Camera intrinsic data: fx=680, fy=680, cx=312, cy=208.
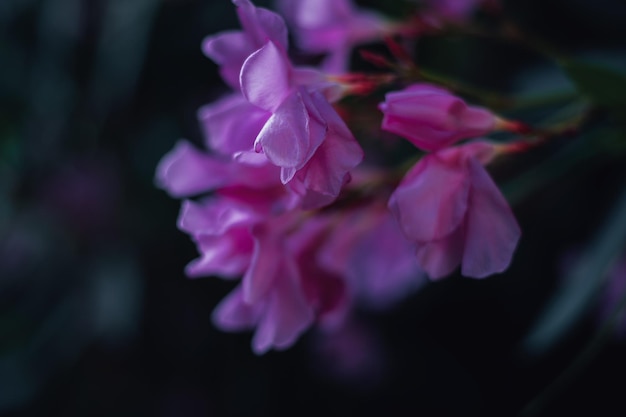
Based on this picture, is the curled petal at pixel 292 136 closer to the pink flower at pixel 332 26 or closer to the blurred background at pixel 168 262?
the pink flower at pixel 332 26

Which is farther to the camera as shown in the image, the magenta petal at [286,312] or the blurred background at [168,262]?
the blurred background at [168,262]

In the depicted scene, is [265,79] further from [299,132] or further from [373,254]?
[373,254]

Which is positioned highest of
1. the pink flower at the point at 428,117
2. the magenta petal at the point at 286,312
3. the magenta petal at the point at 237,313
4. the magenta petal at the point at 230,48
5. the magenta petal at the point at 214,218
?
the magenta petal at the point at 230,48

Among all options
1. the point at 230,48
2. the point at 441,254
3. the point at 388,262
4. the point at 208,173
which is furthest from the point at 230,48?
the point at 388,262

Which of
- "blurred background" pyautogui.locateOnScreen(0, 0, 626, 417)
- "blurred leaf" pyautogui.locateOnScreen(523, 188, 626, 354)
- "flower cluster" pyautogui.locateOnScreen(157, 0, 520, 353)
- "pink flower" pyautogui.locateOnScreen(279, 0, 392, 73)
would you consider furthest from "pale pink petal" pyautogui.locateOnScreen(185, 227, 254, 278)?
"blurred background" pyautogui.locateOnScreen(0, 0, 626, 417)

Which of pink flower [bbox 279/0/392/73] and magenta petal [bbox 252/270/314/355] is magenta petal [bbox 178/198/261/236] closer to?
magenta petal [bbox 252/270/314/355]

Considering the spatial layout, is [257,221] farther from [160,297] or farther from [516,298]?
[160,297]

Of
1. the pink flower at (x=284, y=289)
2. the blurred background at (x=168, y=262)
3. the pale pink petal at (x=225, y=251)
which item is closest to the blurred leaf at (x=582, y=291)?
the blurred background at (x=168, y=262)
